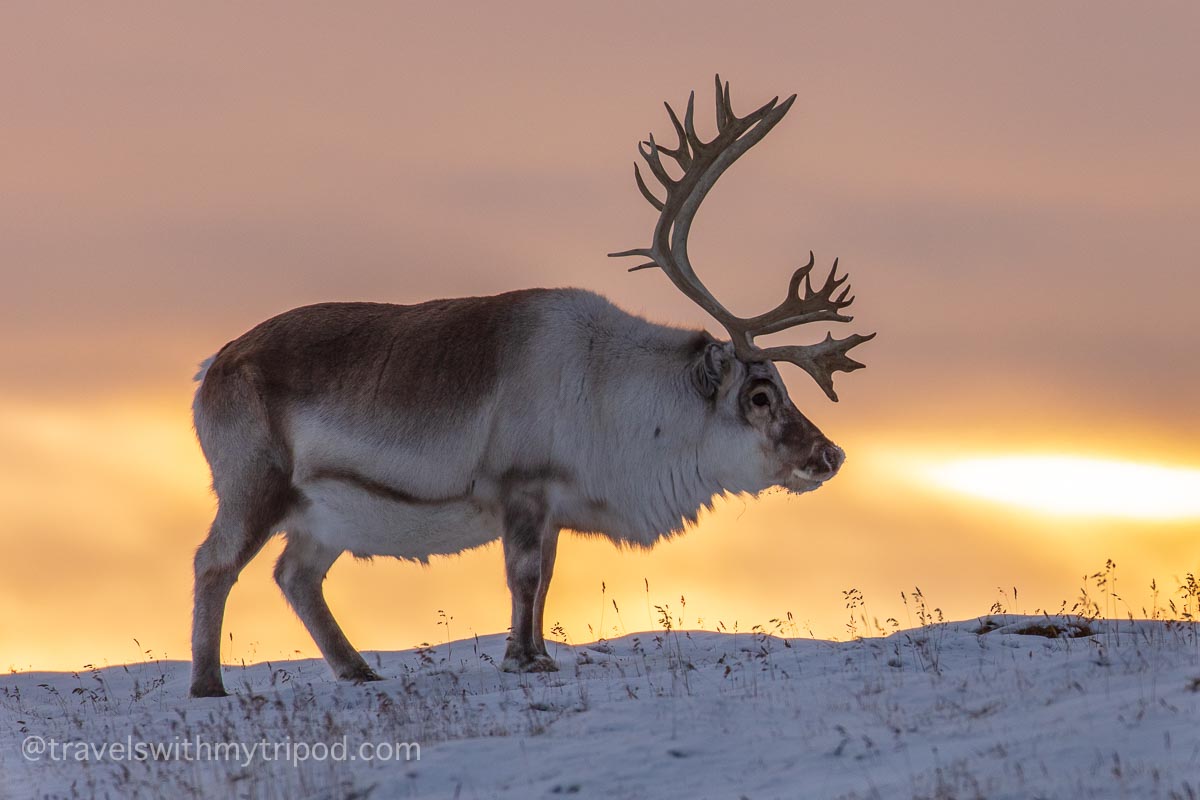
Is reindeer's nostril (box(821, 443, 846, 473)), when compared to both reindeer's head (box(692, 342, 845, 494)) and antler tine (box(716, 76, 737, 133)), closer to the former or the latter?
reindeer's head (box(692, 342, 845, 494))

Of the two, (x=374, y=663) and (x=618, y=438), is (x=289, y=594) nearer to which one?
(x=374, y=663)

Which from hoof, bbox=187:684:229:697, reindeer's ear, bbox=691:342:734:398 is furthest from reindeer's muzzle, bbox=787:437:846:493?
hoof, bbox=187:684:229:697

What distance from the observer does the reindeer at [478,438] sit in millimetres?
11062

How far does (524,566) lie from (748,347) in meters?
2.46

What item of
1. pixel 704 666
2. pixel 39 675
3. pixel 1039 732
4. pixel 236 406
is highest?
pixel 236 406

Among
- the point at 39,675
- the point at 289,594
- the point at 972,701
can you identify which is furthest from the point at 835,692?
the point at 39,675

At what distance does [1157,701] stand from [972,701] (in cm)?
104

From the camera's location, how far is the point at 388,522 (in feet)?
36.8

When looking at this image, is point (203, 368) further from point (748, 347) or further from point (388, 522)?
point (748, 347)

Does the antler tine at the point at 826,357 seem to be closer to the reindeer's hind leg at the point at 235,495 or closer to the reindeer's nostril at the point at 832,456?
the reindeer's nostril at the point at 832,456

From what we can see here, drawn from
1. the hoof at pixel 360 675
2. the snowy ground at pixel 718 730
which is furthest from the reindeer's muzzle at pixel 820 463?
the hoof at pixel 360 675

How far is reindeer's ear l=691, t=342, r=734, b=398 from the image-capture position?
11.5 meters

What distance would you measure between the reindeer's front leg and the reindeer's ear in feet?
4.78

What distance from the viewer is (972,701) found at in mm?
8062
